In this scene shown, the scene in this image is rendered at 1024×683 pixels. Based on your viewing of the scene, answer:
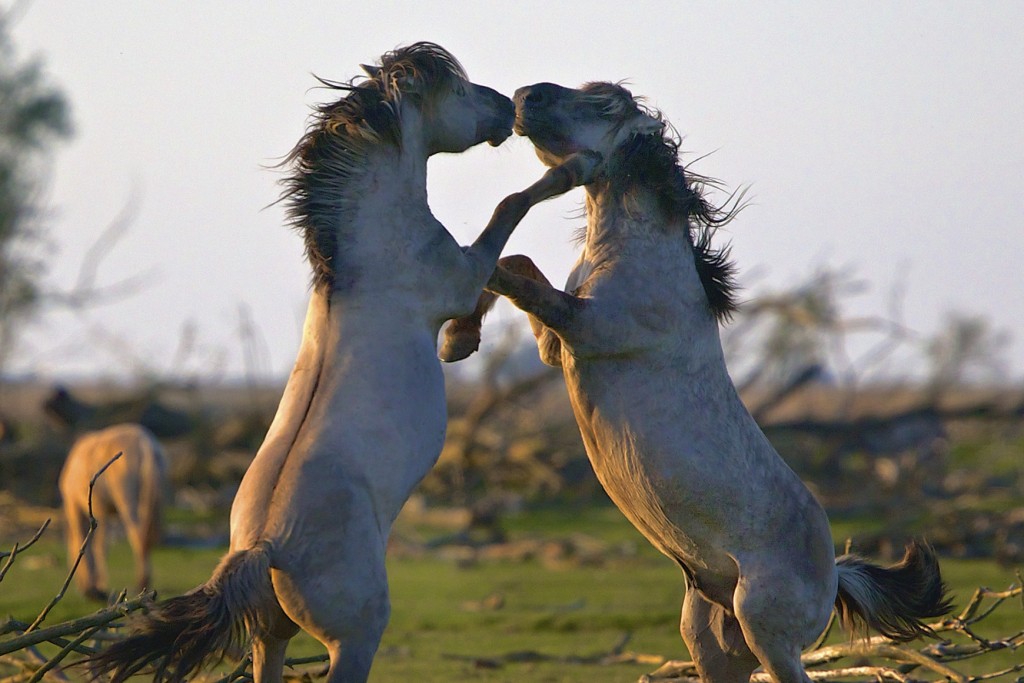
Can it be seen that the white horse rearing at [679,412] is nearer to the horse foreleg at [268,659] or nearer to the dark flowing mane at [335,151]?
the dark flowing mane at [335,151]

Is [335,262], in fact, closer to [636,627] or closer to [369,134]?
[369,134]

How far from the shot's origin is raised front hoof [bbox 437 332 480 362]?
483 cm

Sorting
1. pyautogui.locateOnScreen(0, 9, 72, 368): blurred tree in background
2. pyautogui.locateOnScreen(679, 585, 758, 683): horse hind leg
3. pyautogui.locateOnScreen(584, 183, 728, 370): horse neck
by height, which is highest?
pyautogui.locateOnScreen(0, 9, 72, 368): blurred tree in background

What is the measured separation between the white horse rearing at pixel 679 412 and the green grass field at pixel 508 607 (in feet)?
5.95

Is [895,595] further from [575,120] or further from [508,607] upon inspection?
[508,607]

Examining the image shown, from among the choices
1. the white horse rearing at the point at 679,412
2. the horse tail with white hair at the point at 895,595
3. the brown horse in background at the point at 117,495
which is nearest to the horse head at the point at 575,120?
the white horse rearing at the point at 679,412

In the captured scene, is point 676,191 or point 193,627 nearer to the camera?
point 193,627

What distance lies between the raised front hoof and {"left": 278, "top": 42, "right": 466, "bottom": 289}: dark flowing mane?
841 mm

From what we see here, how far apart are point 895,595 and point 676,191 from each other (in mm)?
1856

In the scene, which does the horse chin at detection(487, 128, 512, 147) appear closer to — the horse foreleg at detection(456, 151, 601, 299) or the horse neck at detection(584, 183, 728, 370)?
the horse foreleg at detection(456, 151, 601, 299)

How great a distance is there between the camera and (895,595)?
17.6 feet

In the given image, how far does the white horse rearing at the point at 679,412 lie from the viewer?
4.83 meters

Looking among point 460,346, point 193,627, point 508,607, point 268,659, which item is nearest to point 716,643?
point 460,346

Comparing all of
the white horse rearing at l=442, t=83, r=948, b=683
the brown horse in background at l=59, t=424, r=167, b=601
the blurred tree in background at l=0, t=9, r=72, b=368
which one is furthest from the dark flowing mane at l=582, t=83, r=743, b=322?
the blurred tree in background at l=0, t=9, r=72, b=368
